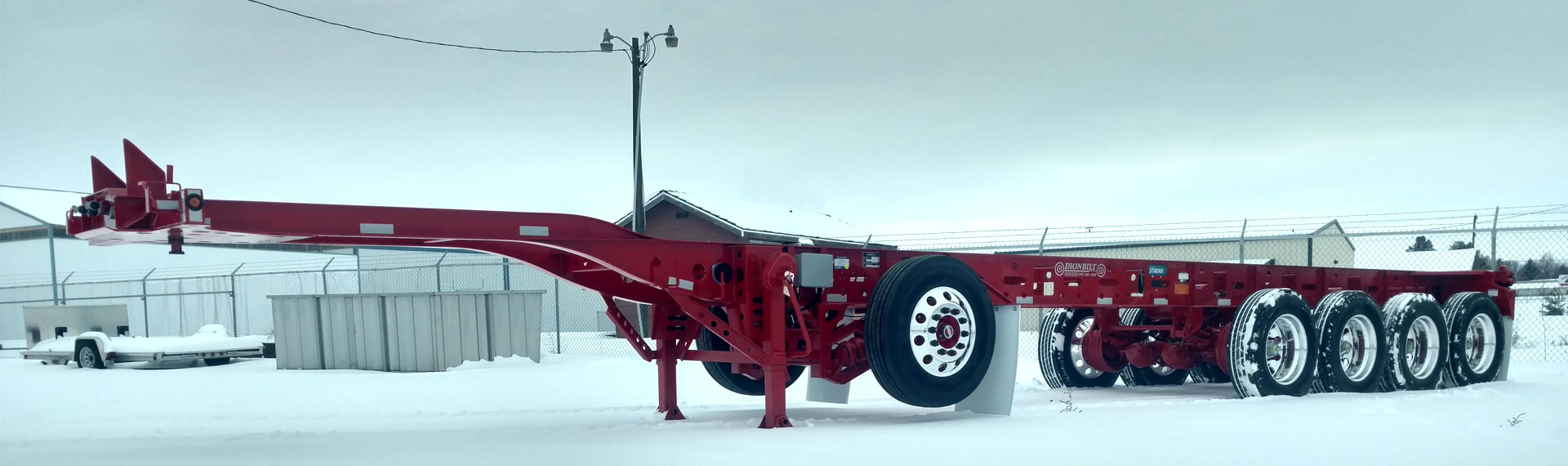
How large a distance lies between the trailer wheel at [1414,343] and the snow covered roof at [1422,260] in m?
7.94

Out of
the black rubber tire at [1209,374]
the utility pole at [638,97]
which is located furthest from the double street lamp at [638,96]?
the black rubber tire at [1209,374]

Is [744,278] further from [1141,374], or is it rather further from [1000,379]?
[1141,374]

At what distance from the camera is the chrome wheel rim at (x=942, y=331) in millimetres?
7727

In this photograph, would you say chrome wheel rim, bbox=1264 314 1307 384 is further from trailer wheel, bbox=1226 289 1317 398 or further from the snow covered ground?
the snow covered ground

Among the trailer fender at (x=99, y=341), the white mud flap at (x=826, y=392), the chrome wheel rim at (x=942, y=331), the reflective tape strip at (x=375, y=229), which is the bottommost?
the trailer fender at (x=99, y=341)

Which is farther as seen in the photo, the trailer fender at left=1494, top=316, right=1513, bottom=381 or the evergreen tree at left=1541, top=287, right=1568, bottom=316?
the evergreen tree at left=1541, top=287, right=1568, bottom=316

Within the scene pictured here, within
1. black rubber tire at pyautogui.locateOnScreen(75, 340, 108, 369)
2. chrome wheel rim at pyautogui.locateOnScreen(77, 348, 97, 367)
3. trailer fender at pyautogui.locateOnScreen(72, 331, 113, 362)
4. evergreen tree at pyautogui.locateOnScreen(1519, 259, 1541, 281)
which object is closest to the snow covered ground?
trailer fender at pyautogui.locateOnScreen(72, 331, 113, 362)

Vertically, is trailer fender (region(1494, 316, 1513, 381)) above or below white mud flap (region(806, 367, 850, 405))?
below

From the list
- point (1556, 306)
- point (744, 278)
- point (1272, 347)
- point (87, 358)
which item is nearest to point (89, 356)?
point (87, 358)

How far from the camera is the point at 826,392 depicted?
9211mm

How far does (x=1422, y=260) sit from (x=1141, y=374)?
515 inches

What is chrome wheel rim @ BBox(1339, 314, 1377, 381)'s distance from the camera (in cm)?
1075

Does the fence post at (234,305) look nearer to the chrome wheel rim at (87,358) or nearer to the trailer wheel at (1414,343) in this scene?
the chrome wheel rim at (87,358)

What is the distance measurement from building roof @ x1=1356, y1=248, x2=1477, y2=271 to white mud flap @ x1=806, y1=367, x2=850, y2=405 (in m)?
13.1
